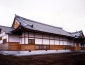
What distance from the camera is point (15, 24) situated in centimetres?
2358

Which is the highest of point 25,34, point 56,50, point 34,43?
point 25,34

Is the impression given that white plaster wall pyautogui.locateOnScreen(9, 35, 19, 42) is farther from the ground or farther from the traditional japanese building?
the ground

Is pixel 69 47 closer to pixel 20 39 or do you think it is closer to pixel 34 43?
pixel 34 43

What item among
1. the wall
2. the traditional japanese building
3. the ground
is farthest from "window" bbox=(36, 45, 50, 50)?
the ground

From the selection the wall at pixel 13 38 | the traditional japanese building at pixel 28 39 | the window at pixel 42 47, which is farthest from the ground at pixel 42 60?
the wall at pixel 13 38

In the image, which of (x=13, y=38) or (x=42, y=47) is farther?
(x=42, y=47)

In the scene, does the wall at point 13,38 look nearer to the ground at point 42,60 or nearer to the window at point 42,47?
the window at point 42,47

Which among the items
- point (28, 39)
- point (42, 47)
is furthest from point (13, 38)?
point (42, 47)

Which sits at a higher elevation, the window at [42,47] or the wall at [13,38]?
the wall at [13,38]

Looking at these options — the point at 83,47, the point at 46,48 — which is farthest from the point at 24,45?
the point at 83,47

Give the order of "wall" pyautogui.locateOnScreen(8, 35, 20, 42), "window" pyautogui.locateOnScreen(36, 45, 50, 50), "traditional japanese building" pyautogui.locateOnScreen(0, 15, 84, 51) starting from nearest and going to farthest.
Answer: "traditional japanese building" pyautogui.locateOnScreen(0, 15, 84, 51) → "wall" pyautogui.locateOnScreen(8, 35, 20, 42) → "window" pyautogui.locateOnScreen(36, 45, 50, 50)

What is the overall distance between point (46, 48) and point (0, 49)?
9817mm

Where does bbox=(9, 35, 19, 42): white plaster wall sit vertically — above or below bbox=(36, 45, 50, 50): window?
above

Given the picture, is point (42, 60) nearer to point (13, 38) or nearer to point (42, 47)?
point (42, 47)
